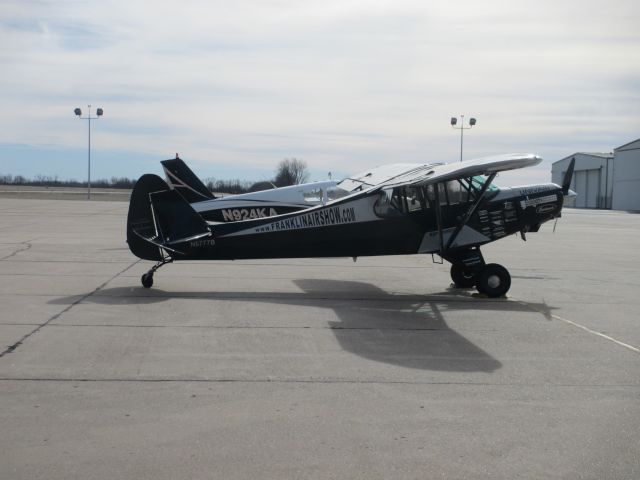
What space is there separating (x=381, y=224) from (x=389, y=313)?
2.33 meters

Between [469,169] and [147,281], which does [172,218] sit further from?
[469,169]

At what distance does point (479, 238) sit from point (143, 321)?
584 centimetres

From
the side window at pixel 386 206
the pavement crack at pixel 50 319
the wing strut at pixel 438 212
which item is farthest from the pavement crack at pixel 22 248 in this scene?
the wing strut at pixel 438 212

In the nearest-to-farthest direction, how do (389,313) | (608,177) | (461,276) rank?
(389,313), (461,276), (608,177)

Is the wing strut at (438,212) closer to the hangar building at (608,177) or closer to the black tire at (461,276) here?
the black tire at (461,276)

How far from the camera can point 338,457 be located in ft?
15.4

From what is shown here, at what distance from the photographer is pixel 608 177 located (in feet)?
269

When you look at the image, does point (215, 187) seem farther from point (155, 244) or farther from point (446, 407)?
point (446, 407)

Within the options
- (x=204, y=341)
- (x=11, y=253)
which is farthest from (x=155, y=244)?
(x=11, y=253)

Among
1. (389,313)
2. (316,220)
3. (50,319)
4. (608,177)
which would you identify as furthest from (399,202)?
(608,177)

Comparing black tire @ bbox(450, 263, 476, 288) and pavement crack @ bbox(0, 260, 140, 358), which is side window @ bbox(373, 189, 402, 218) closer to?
black tire @ bbox(450, 263, 476, 288)

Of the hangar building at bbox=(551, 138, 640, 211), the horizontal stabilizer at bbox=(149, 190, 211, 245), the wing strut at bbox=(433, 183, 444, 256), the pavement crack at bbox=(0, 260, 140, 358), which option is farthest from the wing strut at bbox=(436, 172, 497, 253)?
the hangar building at bbox=(551, 138, 640, 211)

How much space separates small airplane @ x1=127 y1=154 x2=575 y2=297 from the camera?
11523 mm

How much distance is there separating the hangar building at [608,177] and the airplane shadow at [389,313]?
6155cm
